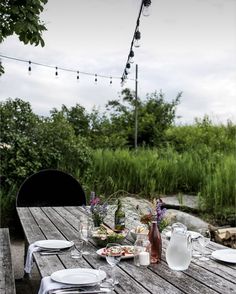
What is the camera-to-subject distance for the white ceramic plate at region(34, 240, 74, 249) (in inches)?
85.4

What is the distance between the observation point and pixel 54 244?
2.22m

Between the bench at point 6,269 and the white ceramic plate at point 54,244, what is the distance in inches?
9.4

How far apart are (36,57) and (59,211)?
347cm

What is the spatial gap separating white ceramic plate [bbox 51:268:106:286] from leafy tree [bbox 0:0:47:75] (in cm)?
245

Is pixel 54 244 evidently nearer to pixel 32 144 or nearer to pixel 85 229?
pixel 85 229

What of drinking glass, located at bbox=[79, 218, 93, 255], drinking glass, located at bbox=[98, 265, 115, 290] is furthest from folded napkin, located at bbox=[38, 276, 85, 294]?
drinking glass, located at bbox=[79, 218, 93, 255]

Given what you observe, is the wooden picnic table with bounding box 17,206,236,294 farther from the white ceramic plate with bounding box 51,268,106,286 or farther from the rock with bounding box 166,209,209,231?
the rock with bounding box 166,209,209,231

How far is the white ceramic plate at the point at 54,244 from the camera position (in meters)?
2.17

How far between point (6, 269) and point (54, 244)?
48 cm

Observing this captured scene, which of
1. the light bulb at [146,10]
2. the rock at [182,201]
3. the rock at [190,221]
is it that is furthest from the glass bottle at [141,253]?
the rock at [182,201]

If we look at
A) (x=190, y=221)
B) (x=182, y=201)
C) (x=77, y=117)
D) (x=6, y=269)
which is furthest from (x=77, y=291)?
(x=77, y=117)

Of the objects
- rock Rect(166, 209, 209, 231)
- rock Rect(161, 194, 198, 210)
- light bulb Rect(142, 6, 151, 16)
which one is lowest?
rock Rect(166, 209, 209, 231)

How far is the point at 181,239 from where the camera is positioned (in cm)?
186

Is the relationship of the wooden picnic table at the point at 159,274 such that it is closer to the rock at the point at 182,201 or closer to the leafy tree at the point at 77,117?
the rock at the point at 182,201
